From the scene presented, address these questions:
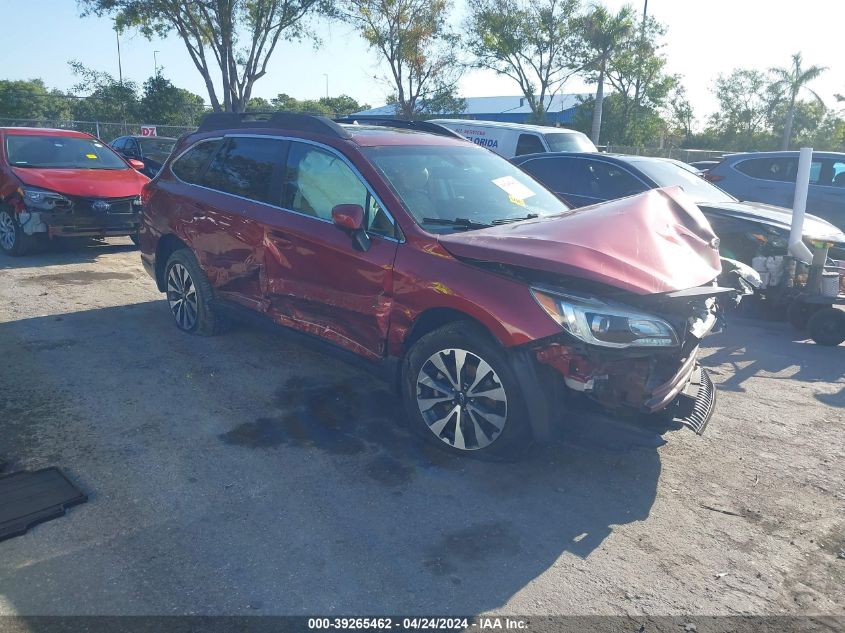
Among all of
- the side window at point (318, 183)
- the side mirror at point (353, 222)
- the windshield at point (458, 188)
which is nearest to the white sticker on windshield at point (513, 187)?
the windshield at point (458, 188)

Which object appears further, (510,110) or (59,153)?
(510,110)

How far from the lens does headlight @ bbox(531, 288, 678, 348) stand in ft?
11.5

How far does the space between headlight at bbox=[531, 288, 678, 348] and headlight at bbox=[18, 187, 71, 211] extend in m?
7.87

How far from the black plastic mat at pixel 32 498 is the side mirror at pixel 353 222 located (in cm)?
210

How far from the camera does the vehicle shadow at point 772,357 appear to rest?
5.84 metres

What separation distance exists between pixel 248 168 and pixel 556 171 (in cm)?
496

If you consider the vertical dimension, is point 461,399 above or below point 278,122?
below

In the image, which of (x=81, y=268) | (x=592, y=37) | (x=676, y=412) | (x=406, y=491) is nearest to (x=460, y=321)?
(x=406, y=491)

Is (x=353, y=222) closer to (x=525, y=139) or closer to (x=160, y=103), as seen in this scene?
(x=525, y=139)

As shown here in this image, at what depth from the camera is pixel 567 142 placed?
13.0 m

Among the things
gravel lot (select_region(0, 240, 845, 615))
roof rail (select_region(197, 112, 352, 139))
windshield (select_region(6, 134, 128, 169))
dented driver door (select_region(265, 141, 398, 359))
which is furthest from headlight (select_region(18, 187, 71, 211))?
dented driver door (select_region(265, 141, 398, 359))

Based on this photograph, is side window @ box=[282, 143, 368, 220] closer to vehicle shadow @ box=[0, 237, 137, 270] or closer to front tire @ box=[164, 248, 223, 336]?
front tire @ box=[164, 248, 223, 336]

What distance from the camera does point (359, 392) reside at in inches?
199

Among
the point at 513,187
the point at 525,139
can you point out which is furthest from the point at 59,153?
the point at 513,187
